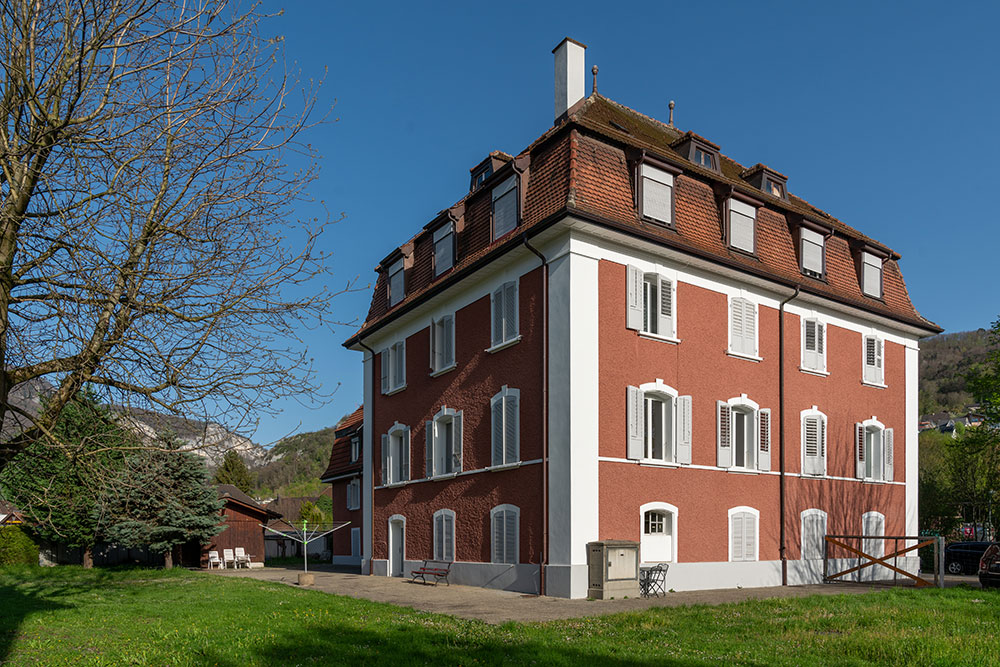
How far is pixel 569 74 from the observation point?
23812 mm

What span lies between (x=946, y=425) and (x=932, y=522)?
77688 millimetres

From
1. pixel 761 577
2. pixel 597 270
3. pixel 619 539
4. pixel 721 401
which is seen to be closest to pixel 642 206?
pixel 597 270

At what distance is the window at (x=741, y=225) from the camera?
22.2 metres

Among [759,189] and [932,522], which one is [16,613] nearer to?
[759,189]

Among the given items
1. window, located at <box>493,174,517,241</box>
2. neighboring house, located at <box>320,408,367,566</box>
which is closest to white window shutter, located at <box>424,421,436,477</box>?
window, located at <box>493,174,517,241</box>

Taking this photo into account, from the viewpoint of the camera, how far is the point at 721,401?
21250 mm

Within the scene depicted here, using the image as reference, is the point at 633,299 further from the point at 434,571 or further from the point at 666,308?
the point at 434,571

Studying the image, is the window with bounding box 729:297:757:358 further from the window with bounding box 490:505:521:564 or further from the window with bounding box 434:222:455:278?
the window with bounding box 434:222:455:278

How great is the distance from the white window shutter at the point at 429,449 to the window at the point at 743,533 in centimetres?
846

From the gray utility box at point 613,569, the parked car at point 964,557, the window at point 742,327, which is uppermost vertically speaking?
the window at point 742,327

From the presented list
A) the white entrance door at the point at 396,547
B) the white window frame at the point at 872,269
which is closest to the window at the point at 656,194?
the white window frame at the point at 872,269

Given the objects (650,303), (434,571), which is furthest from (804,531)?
(434,571)

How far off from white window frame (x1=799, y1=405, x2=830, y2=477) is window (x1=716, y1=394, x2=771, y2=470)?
1.55m

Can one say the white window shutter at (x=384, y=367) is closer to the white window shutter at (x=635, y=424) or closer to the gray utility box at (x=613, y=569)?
the white window shutter at (x=635, y=424)
